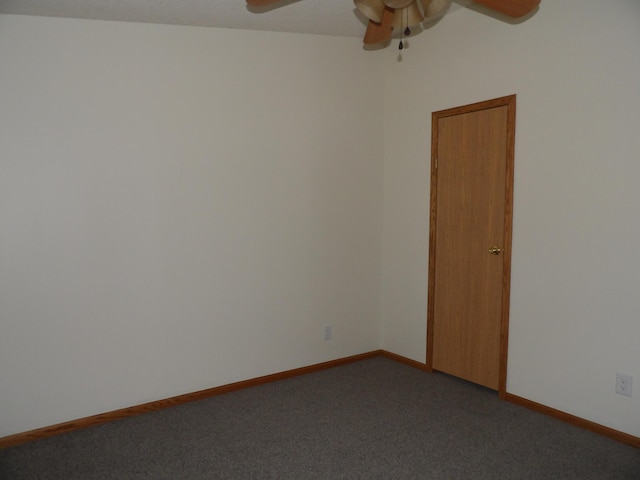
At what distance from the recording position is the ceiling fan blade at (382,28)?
2354 mm

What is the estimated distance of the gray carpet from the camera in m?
2.30

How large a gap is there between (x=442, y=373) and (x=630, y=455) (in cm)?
138

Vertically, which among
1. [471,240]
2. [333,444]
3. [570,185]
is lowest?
[333,444]

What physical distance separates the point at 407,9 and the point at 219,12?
46.7 inches

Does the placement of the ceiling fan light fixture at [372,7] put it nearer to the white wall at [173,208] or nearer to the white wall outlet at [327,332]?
the white wall at [173,208]

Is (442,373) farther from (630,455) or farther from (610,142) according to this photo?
(610,142)

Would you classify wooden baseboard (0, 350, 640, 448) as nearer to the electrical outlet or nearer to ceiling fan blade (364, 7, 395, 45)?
the electrical outlet

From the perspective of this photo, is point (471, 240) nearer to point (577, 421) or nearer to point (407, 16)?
point (577, 421)

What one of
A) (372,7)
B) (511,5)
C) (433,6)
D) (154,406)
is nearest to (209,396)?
(154,406)

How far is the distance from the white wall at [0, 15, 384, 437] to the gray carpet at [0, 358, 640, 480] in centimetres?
29

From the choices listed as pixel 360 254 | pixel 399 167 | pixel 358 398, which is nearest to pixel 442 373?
pixel 358 398

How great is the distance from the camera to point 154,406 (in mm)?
2986

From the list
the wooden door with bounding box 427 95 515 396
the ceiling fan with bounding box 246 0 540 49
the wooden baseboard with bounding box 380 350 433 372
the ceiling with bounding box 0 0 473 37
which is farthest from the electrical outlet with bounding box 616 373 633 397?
the ceiling with bounding box 0 0 473 37

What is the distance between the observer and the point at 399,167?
3.90 m
